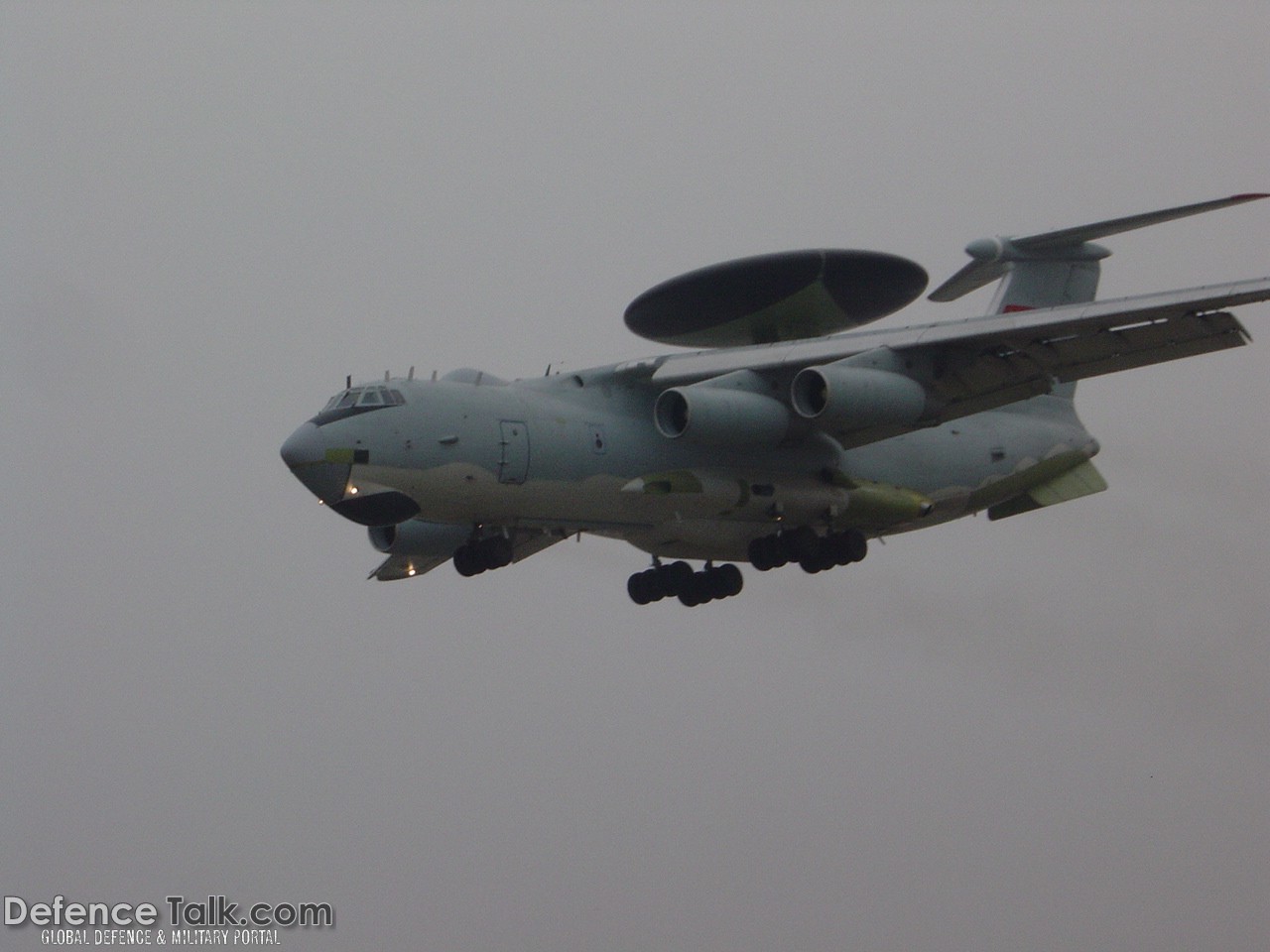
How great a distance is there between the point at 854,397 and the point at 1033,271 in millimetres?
3990

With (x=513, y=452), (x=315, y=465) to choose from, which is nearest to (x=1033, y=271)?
(x=513, y=452)

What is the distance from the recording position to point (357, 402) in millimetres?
17203

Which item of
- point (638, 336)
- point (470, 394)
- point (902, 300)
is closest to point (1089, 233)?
point (902, 300)

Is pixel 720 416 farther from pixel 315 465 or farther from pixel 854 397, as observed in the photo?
pixel 315 465

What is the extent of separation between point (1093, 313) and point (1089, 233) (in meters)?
2.27

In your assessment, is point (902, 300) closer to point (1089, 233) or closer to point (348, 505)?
point (1089, 233)

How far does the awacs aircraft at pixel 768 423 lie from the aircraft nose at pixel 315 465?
0.06 feet

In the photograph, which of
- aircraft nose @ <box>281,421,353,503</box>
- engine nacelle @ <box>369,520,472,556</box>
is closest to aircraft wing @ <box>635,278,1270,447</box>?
A: engine nacelle @ <box>369,520,472,556</box>

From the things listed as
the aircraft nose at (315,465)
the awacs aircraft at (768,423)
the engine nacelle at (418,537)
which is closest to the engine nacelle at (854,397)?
the awacs aircraft at (768,423)

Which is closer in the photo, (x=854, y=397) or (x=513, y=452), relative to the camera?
(x=513, y=452)

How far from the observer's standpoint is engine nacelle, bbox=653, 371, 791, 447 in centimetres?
1797

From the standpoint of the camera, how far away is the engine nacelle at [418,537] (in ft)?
66.1

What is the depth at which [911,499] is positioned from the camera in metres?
19.8

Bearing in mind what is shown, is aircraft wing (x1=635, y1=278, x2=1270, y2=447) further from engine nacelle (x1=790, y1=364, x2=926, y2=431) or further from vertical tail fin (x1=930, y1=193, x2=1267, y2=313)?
vertical tail fin (x1=930, y1=193, x2=1267, y2=313)
